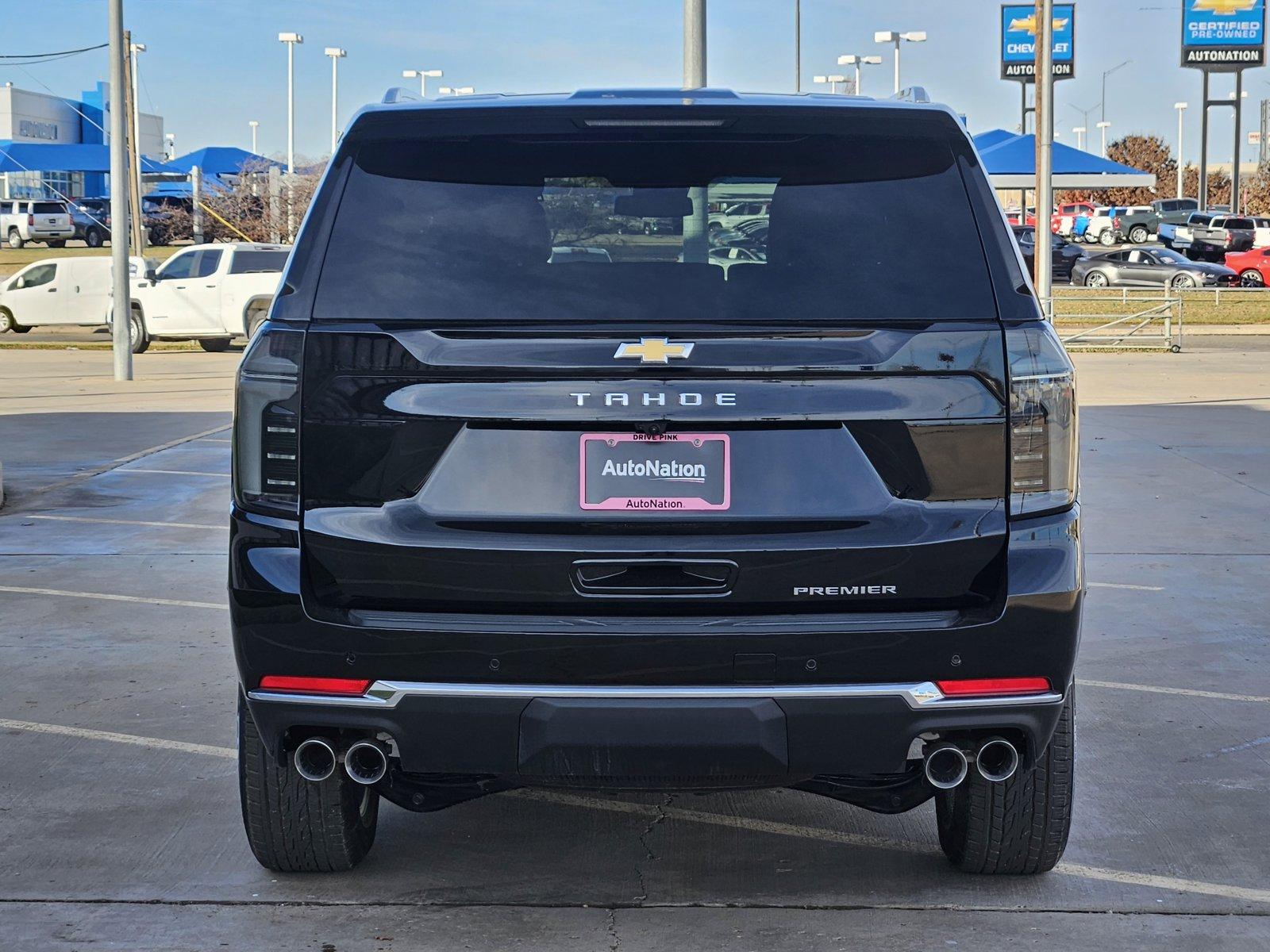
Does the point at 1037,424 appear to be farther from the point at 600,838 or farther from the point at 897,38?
the point at 897,38

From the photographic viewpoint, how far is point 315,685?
3781 mm

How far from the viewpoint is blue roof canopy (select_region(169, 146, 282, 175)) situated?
172ft

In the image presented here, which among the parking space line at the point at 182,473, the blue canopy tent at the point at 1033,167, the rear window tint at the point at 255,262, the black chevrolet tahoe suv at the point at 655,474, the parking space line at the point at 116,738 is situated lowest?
the parking space line at the point at 116,738

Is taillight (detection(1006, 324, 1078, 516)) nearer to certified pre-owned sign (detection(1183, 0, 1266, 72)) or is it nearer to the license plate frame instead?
the license plate frame

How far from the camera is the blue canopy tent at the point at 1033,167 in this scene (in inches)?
1583

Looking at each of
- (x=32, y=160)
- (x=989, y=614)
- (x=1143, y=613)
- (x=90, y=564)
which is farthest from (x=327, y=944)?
(x=32, y=160)

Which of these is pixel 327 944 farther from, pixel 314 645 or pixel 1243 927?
pixel 1243 927

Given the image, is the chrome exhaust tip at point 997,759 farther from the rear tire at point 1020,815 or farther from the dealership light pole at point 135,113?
the dealership light pole at point 135,113

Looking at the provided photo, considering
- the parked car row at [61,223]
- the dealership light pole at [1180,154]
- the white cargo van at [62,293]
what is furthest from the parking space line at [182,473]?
the dealership light pole at [1180,154]

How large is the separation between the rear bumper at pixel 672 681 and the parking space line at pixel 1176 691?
9.95 ft

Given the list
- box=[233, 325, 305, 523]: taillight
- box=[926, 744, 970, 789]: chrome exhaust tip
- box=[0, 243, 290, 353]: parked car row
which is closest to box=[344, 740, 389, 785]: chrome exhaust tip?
box=[233, 325, 305, 523]: taillight

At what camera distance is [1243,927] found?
4.22m

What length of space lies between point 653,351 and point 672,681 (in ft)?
2.36

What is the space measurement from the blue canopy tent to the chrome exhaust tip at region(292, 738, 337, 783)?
37392 mm
